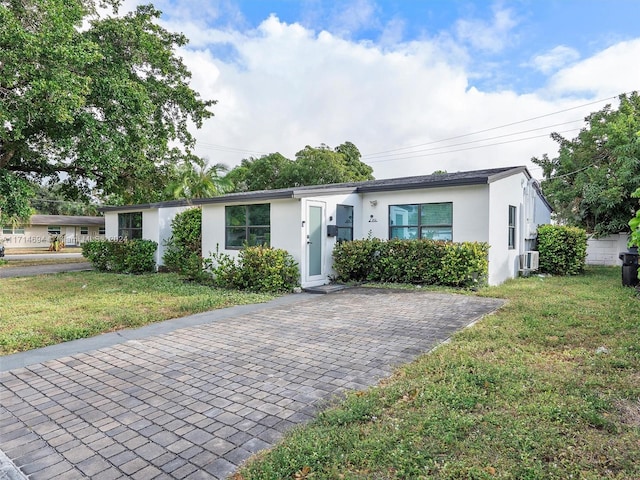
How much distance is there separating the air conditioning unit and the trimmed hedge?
2.96 m

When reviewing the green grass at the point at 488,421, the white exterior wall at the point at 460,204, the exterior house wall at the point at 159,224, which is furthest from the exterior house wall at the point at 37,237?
the green grass at the point at 488,421

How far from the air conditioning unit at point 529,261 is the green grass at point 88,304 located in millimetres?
7925

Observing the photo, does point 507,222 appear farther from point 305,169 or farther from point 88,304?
point 305,169

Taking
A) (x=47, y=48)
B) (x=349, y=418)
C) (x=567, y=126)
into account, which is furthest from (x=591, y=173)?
(x=47, y=48)

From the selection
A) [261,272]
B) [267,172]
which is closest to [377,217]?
[261,272]

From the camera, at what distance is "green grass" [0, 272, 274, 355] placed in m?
5.59

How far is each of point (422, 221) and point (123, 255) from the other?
1031 cm

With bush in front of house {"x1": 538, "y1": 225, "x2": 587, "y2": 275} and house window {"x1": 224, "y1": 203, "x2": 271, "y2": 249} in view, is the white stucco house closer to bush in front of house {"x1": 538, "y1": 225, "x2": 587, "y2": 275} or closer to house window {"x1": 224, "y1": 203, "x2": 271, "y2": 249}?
house window {"x1": 224, "y1": 203, "x2": 271, "y2": 249}

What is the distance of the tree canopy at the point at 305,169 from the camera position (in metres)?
27.7

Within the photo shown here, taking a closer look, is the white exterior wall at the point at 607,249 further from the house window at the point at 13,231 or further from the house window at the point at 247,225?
the house window at the point at 13,231

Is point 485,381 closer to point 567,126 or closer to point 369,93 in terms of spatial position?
point 369,93

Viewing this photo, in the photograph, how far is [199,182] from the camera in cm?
2122

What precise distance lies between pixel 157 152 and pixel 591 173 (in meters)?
18.1

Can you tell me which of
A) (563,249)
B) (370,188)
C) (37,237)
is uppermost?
(370,188)
